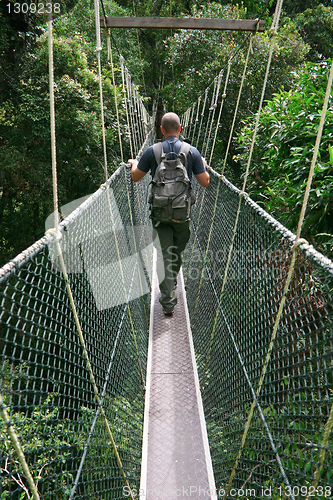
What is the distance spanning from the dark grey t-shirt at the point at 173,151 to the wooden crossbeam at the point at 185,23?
890mm

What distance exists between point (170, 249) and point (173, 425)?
2.82 ft

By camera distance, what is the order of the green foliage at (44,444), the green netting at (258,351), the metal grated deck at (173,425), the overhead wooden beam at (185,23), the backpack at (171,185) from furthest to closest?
the overhead wooden beam at (185,23)
the backpack at (171,185)
the metal grated deck at (173,425)
the green netting at (258,351)
the green foliage at (44,444)

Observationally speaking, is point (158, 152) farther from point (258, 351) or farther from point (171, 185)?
point (258, 351)

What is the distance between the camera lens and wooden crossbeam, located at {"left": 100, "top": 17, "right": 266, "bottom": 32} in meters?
2.21

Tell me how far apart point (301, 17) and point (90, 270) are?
30.0ft

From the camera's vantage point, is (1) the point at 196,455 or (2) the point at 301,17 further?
(2) the point at 301,17

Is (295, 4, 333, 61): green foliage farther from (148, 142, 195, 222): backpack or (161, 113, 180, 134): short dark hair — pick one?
(148, 142, 195, 222): backpack

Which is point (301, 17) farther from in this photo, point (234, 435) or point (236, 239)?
point (234, 435)

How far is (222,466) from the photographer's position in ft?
4.45

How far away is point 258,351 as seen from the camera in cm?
121

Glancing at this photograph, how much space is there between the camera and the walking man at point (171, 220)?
183cm

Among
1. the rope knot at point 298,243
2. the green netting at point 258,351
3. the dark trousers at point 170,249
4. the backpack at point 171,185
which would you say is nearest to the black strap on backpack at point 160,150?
the backpack at point 171,185

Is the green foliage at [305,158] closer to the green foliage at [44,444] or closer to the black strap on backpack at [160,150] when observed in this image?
the black strap on backpack at [160,150]

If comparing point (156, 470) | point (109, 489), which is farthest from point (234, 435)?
point (109, 489)
